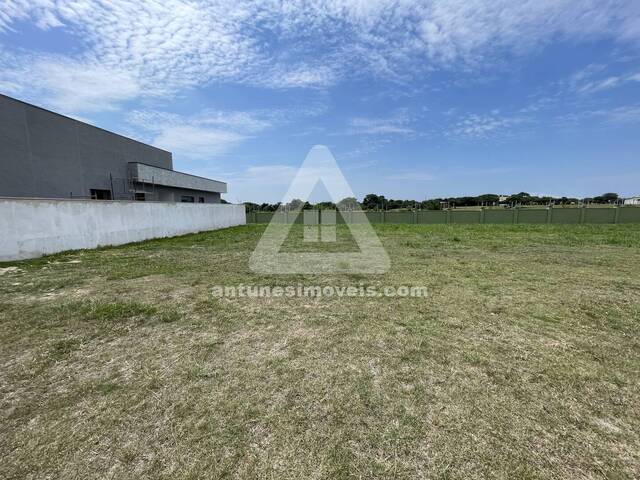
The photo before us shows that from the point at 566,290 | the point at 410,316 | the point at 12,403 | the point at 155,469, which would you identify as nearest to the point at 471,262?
the point at 566,290

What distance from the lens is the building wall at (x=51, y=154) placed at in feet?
32.0

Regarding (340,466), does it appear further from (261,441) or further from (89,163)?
(89,163)

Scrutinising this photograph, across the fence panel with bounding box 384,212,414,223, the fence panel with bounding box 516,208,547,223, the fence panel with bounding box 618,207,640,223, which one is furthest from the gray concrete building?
the fence panel with bounding box 618,207,640,223

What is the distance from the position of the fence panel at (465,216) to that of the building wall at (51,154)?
21937 mm

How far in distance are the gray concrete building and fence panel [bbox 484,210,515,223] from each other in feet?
74.8

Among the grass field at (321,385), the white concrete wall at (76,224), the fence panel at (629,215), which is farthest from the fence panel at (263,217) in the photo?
the fence panel at (629,215)

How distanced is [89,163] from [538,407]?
17320 mm

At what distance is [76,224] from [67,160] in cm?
613

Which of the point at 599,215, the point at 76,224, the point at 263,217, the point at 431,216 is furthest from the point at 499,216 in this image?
the point at 76,224

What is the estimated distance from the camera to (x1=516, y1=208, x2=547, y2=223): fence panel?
764 inches

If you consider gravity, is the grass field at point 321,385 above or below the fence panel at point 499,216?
below

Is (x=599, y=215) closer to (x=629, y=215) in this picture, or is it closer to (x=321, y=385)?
(x=629, y=215)

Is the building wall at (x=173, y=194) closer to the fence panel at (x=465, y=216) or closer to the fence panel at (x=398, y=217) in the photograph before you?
the fence panel at (x=398, y=217)

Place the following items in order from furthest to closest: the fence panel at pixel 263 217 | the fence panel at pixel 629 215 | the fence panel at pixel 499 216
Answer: the fence panel at pixel 263 217
the fence panel at pixel 499 216
the fence panel at pixel 629 215
